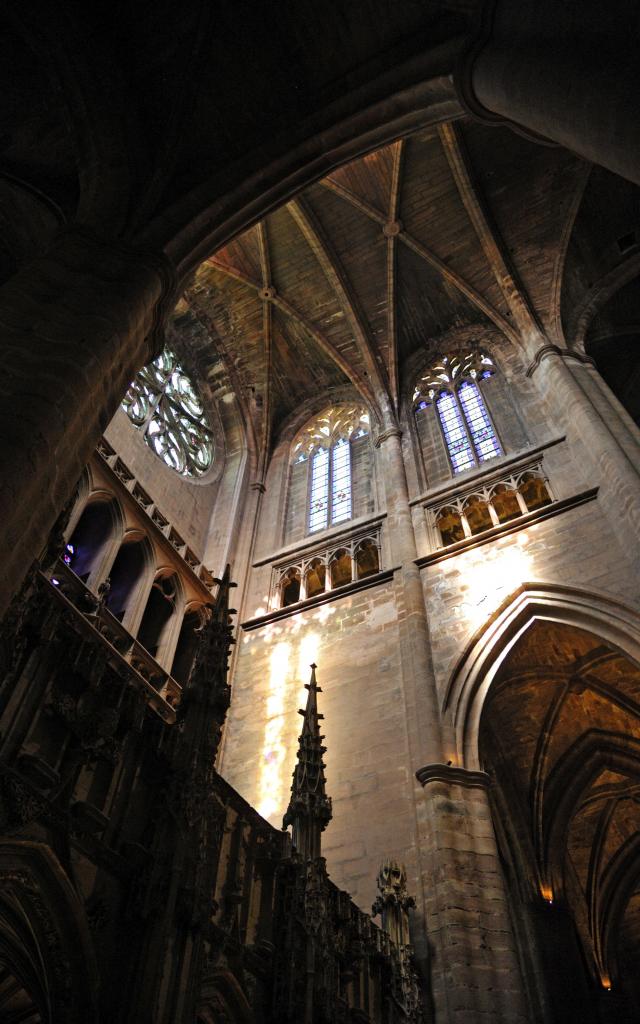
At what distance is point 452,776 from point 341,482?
8.17m

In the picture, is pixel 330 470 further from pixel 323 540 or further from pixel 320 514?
pixel 323 540

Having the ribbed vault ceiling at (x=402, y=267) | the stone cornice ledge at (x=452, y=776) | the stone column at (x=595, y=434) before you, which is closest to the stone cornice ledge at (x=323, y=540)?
the ribbed vault ceiling at (x=402, y=267)

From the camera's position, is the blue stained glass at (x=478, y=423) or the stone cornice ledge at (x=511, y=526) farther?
the blue stained glass at (x=478, y=423)

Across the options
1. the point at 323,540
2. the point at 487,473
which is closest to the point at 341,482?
the point at 323,540

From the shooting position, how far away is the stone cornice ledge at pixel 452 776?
817 centimetres

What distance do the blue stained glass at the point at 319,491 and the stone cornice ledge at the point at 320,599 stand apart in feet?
8.01

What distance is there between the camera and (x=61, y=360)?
5012mm

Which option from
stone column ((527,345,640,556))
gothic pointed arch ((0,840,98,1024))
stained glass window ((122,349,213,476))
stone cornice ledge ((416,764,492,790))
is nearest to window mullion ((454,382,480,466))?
stone column ((527,345,640,556))

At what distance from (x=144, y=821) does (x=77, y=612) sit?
179 inches

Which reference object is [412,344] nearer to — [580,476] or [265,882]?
[580,476]

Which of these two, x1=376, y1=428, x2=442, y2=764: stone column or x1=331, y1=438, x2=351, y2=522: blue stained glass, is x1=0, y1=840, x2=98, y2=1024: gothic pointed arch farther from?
x1=331, y1=438, x2=351, y2=522: blue stained glass

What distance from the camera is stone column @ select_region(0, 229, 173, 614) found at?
4277 mm

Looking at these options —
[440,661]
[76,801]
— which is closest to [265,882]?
[76,801]

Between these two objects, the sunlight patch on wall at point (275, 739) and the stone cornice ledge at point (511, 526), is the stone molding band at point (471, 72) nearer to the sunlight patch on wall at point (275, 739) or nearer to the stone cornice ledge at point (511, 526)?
the stone cornice ledge at point (511, 526)
